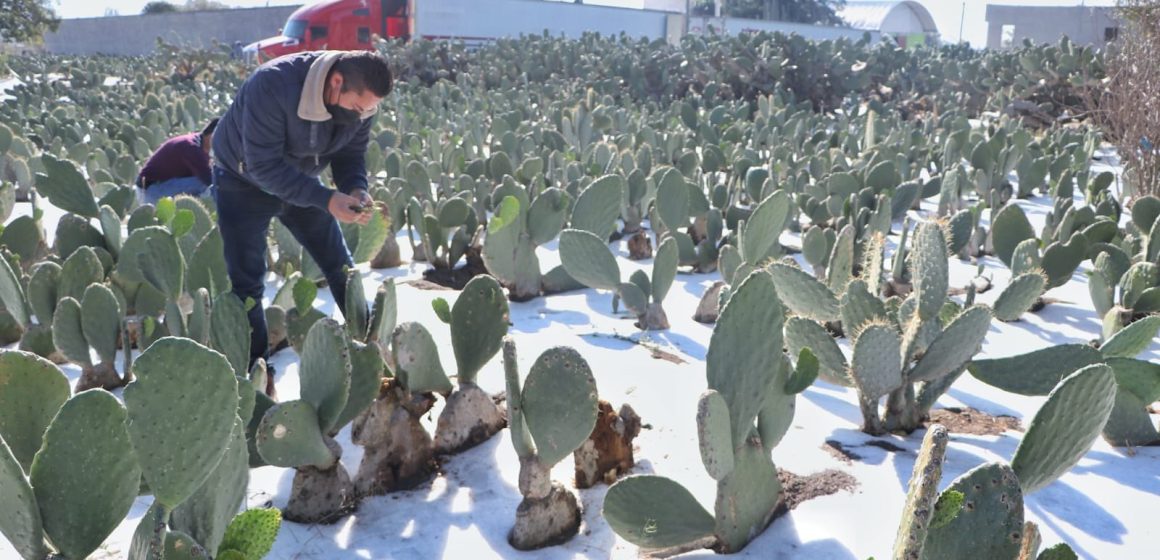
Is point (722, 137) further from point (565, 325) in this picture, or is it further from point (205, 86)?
point (205, 86)

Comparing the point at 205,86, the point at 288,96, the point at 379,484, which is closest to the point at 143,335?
the point at 288,96

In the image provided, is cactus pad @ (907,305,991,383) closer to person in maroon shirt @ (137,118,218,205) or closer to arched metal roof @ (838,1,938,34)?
person in maroon shirt @ (137,118,218,205)

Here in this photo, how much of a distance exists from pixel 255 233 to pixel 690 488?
5.07ft

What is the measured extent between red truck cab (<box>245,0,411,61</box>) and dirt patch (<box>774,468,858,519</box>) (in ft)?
50.1

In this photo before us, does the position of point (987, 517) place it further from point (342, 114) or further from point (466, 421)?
point (342, 114)

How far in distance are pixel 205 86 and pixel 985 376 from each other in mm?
Answer: 11314

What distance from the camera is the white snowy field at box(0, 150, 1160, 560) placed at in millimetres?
2021

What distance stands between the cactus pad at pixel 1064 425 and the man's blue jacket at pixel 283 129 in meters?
1.84

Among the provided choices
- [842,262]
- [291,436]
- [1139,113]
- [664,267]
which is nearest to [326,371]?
[291,436]

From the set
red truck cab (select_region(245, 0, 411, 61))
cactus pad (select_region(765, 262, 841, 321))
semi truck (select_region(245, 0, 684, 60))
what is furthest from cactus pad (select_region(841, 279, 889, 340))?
red truck cab (select_region(245, 0, 411, 61))

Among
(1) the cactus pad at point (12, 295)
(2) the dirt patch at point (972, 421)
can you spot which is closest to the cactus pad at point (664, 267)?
(2) the dirt patch at point (972, 421)

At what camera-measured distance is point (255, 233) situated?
3027mm

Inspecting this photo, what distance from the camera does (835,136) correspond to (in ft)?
23.7

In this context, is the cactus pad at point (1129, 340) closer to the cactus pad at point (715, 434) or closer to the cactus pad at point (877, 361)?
the cactus pad at point (877, 361)
